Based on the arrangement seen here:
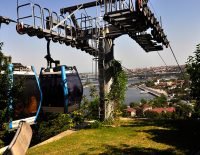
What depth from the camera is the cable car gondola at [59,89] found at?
17.5 m

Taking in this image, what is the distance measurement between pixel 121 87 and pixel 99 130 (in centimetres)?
325

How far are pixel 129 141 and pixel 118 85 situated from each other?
5.01 m

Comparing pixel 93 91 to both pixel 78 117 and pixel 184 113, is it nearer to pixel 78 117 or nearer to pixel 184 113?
pixel 78 117

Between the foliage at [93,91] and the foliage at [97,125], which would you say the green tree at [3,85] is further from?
the foliage at [93,91]

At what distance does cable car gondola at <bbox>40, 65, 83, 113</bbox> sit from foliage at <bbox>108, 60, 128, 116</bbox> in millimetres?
2887

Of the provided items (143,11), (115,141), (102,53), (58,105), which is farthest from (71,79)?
(143,11)

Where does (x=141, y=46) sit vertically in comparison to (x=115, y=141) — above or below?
above

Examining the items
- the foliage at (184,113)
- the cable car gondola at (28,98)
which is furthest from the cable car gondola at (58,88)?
the foliage at (184,113)

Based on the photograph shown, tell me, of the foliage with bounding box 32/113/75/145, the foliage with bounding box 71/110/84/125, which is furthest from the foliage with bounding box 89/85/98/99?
the foliage with bounding box 32/113/75/145

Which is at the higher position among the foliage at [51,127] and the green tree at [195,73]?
the green tree at [195,73]

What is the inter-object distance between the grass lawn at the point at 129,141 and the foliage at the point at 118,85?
1.87 metres

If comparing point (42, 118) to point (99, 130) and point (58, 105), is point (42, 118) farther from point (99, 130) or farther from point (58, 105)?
point (99, 130)

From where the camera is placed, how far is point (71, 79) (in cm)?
1841

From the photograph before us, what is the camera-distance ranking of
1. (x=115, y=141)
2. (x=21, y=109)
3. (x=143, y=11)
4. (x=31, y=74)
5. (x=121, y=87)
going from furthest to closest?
(x=121, y=87), (x=31, y=74), (x=21, y=109), (x=115, y=141), (x=143, y=11)
